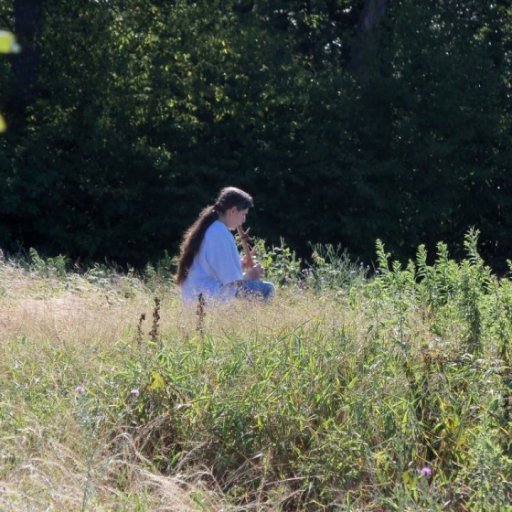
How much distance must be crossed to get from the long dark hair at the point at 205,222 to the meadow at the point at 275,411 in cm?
162

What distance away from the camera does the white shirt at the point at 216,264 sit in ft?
25.3

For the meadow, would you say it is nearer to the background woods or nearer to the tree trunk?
the background woods

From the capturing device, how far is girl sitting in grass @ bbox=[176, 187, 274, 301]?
7.72 metres

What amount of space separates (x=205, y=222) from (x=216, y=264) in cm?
32

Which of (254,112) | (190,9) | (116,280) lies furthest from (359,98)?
(116,280)

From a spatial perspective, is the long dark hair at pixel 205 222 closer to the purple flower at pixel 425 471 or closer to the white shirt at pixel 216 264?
the white shirt at pixel 216 264

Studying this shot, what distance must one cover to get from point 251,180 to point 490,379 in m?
13.9

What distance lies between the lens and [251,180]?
62.3ft

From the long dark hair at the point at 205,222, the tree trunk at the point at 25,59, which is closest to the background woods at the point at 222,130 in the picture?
the tree trunk at the point at 25,59

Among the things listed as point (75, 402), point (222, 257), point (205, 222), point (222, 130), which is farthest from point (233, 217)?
point (222, 130)

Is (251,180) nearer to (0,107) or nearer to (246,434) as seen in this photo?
(0,107)

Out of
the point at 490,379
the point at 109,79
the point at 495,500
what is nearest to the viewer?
the point at 495,500

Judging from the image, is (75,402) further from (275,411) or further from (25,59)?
(25,59)

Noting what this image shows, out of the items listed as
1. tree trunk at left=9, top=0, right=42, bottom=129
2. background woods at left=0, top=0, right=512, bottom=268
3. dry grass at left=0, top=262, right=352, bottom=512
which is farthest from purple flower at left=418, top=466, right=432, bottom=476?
tree trunk at left=9, top=0, right=42, bottom=129
